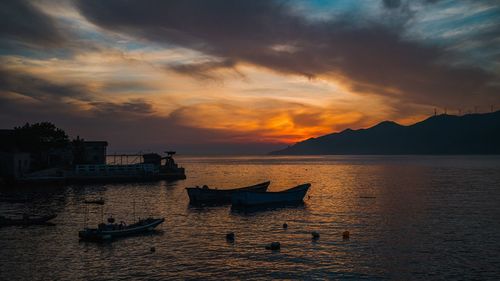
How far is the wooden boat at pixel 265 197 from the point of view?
209 ft

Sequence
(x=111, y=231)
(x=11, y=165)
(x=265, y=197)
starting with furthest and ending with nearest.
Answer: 1. (x=11, y=165)
2. (x=265, y=197)
3. (x=111, y=231)

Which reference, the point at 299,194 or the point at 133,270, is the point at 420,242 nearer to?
the point at 133,270

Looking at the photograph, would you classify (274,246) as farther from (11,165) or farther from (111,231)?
(11,165)

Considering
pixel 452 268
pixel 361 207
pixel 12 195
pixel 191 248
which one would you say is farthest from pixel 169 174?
pixel 452 268

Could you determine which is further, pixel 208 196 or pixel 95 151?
pixel 95 151

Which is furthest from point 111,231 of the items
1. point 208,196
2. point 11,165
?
point 11,165

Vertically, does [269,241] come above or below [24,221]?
below

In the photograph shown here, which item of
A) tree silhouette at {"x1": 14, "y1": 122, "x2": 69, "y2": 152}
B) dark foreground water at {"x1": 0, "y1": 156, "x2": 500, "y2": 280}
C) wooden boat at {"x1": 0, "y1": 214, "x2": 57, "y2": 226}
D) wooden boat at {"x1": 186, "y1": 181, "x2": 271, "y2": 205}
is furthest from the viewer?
tree silhouette at {"x1": 14, "y1": 122, "x2": 69, "y2": 152}

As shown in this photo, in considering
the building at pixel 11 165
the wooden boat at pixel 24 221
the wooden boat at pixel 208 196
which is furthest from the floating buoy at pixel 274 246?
the building at pixel 11 165

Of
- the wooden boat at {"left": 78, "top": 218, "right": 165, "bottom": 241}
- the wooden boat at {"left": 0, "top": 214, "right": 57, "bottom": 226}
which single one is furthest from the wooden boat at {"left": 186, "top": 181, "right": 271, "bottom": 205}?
the wooden boat at {"left": 78, "top": 218, "right": 165, "bottom": 241}

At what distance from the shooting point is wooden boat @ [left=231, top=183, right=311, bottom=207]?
63.7m

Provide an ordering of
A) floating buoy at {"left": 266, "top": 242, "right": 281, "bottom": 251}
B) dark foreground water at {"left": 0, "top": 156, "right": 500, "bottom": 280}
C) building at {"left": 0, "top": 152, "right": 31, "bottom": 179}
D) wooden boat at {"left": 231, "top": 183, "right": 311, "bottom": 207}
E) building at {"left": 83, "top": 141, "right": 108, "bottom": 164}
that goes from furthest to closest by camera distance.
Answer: building at {"left": 83, "top": 141, "right": 108, "bottom": 164} < building at {"left": 0, "top": 152, "right": 31, "bottom": 179} < wooden boat at {"left": 231, "top": 183, "right": 311, "bottom": 207} < floating buoy at {"left": 266, "top": 242, "right": 281, "bottom": 251} < dark foreground water at {"left": 0, "top": 156, "right": 500, "bottom": 280}

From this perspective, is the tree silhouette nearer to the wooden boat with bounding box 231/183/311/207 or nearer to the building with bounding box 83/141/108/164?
the building with bounding box 83/141/108/164

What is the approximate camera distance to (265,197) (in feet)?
217
